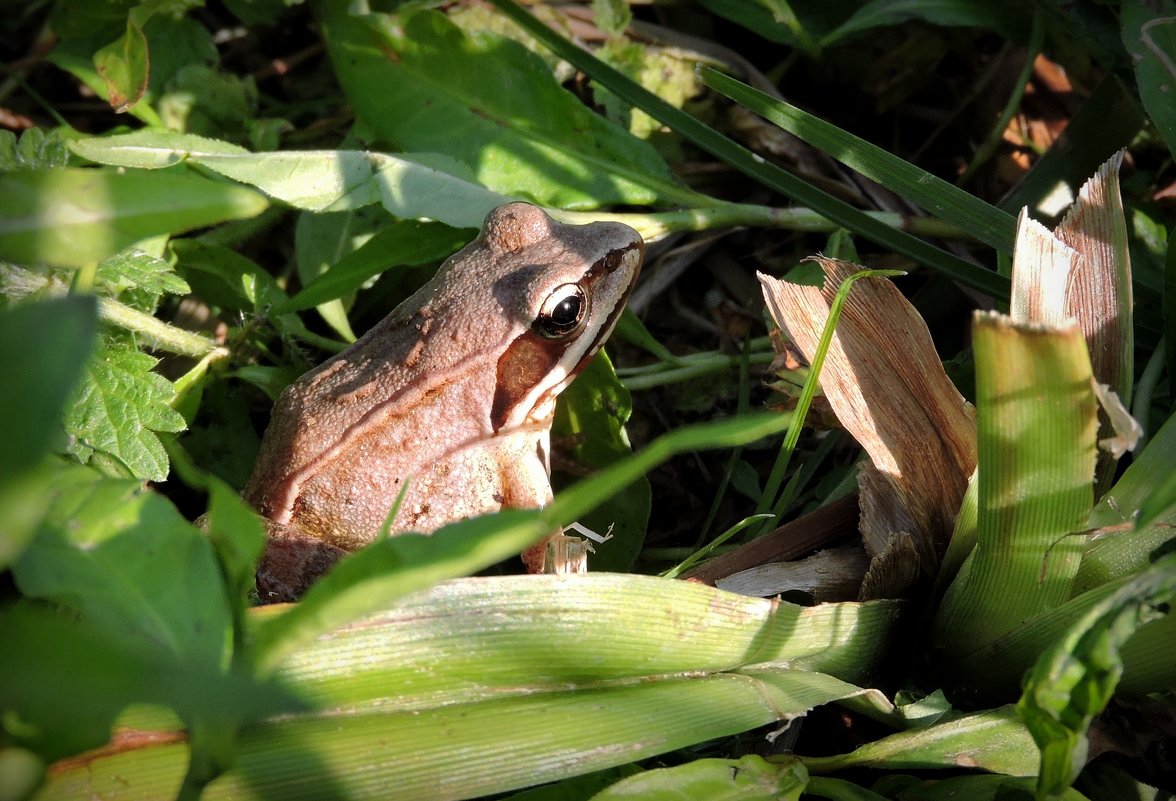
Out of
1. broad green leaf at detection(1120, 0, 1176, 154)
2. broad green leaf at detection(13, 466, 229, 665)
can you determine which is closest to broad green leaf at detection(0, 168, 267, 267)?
broad green leaf at detection(13, 466, 229, 665)

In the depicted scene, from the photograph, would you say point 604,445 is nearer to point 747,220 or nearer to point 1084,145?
point 747,220

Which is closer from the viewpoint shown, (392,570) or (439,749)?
(392,570)

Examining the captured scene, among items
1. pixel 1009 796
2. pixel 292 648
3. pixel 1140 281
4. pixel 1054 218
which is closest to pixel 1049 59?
pixel 1054 218

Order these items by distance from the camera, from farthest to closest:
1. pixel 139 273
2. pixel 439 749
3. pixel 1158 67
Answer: pixel 1158 67 → pixel 139 273 → pixel 439 749

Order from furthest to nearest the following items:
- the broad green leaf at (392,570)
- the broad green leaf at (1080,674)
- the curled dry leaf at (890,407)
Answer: the curled dry leaf at (890,407) → the broad green leaf at (1080,674) → the broad green leaf at (392,570)

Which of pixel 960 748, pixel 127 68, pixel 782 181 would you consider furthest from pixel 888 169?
pixel 127 68

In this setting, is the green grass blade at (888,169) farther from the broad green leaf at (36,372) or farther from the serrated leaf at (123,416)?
the broad green leaf at (36,372)

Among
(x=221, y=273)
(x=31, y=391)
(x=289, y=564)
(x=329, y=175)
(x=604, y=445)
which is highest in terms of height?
(x=31, y=391)

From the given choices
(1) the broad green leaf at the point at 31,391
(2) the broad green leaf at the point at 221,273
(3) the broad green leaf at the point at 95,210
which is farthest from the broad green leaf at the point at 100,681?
(2) the broad green leaf at the point at 221,273
